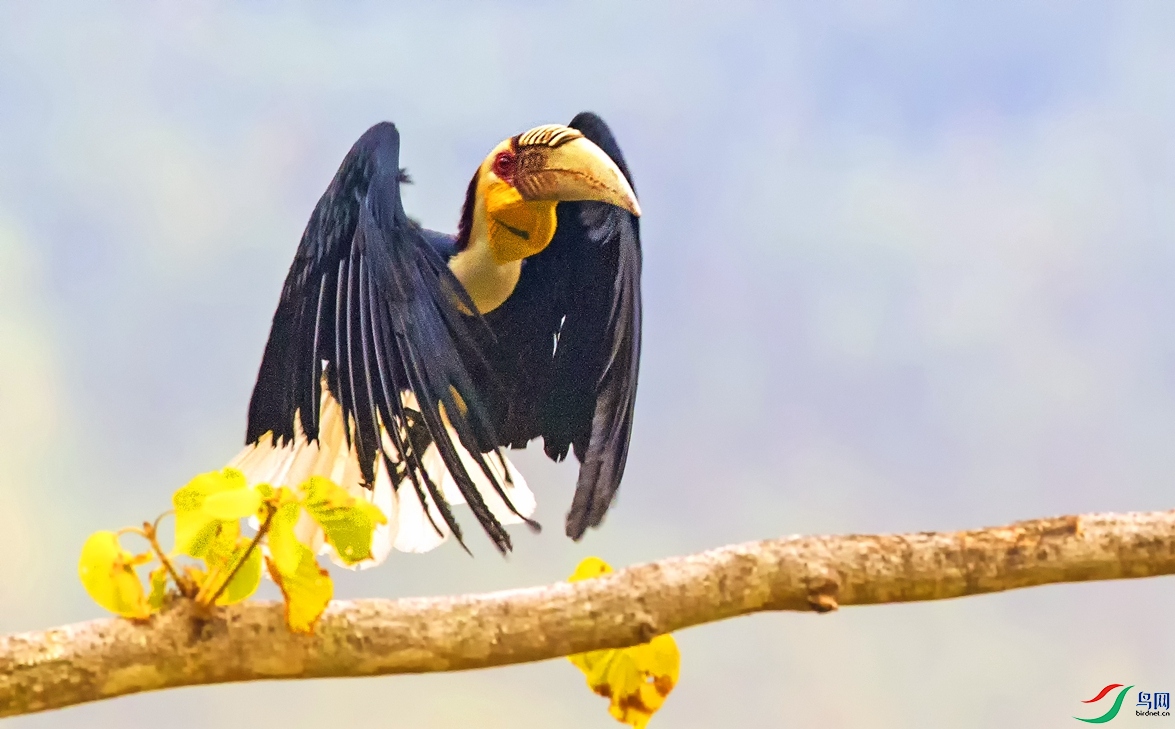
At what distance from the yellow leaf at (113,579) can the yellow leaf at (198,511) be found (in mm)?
35

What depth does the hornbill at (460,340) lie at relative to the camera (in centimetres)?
116

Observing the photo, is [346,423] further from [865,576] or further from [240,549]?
[865,576]

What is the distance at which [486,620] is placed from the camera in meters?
0.73

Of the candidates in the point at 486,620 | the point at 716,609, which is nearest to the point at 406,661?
the point at 486,620

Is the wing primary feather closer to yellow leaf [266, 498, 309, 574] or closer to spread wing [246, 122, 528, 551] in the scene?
spread wing [246, 122, 528, 551]

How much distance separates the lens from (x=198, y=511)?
0.70 metres

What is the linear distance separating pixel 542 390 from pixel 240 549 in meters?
0.70

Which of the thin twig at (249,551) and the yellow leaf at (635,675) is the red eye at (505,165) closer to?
the yellow leaf at (635,675)

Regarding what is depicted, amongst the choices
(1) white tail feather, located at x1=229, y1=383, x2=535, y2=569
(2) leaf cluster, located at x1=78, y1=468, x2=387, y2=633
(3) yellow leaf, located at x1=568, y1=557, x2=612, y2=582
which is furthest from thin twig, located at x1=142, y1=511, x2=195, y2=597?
(1) white tail feather, located at x1=229, y1=383, x2=535, y2=569

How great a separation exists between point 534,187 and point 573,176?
56 mm

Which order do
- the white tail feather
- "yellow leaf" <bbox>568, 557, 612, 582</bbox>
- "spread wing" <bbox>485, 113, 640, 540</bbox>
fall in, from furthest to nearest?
1. "spread wing" <bbox>485, 113, 640, 540</bbox>
2. the white tail feather
3. "yellow leaf" <bbox>568, 557, 612, 582</bbox>

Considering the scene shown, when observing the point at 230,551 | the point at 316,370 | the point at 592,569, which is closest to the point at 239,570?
the point at 230,551

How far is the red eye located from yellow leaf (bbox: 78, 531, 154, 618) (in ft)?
2.60

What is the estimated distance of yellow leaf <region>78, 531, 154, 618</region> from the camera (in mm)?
663
